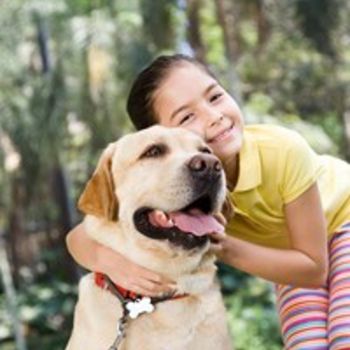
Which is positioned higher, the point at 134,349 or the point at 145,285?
the point at 145,285

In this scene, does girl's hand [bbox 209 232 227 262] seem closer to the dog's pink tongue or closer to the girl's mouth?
the dog's pink tongue

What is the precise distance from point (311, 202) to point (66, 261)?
13.6m

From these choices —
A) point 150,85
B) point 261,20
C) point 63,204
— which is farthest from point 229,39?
point 150,85

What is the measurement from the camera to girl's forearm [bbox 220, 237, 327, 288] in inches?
104

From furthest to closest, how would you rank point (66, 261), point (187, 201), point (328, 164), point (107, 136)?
point (66, 261) → point (107, 136) → point (328, 164) → point (187, 201)

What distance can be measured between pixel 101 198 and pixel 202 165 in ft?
1.20

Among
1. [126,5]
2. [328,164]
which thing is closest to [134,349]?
[328,164]

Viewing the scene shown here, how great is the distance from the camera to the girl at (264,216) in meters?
2.68

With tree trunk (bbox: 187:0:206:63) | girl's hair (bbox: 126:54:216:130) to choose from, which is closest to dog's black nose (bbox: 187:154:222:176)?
girl's hair (bbox: 126:54:216:130)

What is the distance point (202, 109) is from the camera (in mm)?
Answer: 2725

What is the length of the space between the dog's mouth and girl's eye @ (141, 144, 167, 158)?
0.66 feet

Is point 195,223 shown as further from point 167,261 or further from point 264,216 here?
point 264,216

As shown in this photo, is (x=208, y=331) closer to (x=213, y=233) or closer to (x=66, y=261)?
(x=213, y=233)

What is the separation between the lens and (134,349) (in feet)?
8.20
